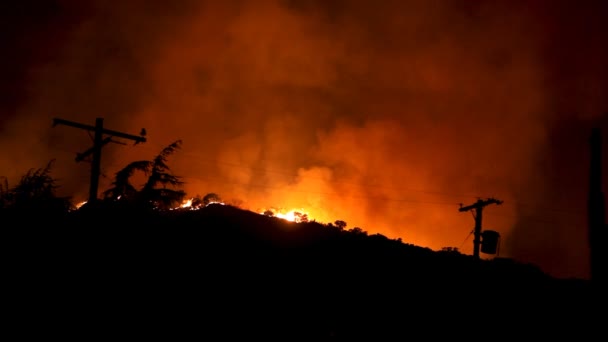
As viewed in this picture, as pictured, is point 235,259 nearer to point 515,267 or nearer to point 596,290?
point 596,290

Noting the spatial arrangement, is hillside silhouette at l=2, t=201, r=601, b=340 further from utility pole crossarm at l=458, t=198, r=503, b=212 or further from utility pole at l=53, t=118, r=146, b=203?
utility pole crossarm at l=458, t=198, r=503, b=212

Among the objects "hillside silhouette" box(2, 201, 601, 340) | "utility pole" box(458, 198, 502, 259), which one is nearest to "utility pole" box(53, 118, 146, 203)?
"hillside silhouette" box(2, 201, 601, 340)

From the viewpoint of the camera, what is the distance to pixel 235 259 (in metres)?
14.6

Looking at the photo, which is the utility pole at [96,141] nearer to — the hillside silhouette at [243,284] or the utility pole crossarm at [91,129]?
the utility pole crossarm at [91,129]

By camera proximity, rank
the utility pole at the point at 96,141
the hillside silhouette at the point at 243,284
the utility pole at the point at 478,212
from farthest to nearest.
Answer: the utility pole at the point at 478,212
the utility pole at the point at 96,141
the hillside silhouette at the point at 243,284

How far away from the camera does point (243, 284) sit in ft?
43.9

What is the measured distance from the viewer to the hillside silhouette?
11.5 metres

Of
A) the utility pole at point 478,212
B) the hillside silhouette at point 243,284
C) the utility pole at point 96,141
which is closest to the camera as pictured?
the hillside silhouette at point 243,284

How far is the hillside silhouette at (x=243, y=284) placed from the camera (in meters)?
11.5

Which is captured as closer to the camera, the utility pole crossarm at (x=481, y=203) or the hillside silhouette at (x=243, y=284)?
the hillside silhouette at (x=243, y=284)

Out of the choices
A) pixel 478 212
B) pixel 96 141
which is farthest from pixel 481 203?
pixel 96 141

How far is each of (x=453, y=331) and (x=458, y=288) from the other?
9.30 ft

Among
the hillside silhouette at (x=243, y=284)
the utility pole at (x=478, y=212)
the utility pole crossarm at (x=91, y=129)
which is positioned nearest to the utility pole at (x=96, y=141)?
the utility pole crossarm at (x=91, y=129)

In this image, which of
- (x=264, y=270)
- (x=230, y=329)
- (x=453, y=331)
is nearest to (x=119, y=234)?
(x=264, y=270)
